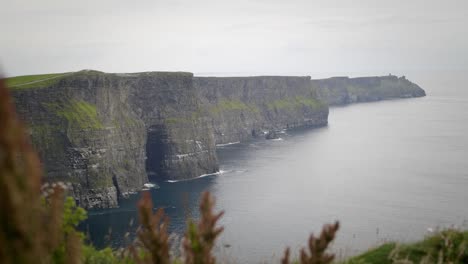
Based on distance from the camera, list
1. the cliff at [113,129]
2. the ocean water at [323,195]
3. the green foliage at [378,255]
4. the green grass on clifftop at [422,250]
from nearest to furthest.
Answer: the green grass on clifftop at [422,250] < the green foliage at [378,255] < the ocean water at [323,195] < the cliff at [113,129]

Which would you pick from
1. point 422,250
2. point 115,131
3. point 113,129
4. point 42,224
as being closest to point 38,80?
point 113,129

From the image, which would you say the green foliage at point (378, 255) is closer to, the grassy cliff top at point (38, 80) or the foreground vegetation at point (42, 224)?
the foreground vegetation at point (42, 224)

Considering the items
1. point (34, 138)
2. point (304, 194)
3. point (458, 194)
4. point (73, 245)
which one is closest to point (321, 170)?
point (304, 194)

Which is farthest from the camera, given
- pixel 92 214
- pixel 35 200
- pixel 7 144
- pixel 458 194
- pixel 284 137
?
pixel 284 137

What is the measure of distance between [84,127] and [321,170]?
58.8 m

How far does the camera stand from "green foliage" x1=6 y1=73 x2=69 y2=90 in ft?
306

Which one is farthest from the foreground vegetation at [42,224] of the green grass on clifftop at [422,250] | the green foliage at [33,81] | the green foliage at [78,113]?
the green foliage at [33,81]

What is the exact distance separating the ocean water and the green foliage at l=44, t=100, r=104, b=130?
16.7 meters

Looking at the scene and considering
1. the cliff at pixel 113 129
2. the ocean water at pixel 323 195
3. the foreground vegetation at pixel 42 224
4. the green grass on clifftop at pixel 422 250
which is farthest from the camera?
the cliff at pixel 113 129

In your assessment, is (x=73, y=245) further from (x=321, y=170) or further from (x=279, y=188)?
(x=321, y=170)

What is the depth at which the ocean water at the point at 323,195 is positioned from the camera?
67562 mm

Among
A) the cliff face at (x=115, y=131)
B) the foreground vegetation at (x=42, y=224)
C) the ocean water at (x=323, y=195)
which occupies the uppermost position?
the foreground vegetation at (x=42, y=224)

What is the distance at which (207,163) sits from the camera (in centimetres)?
12094

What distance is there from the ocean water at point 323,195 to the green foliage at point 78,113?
16676mm
